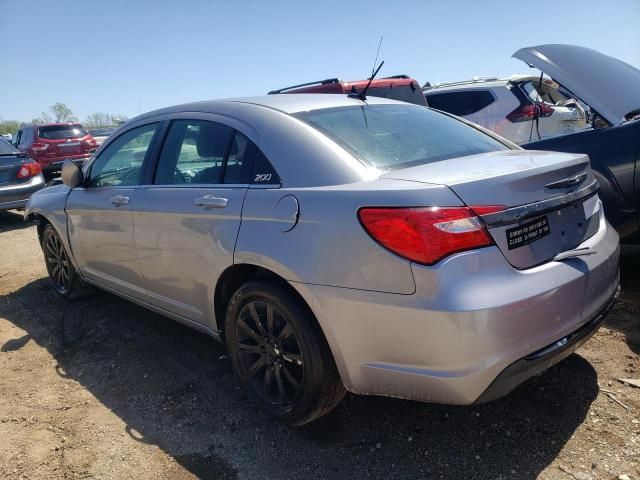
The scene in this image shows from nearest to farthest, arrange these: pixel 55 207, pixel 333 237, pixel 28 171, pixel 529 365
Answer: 1. pixel 529 365
2. pixel 333 237
3. pixel 55 207
4. pixel 28 171

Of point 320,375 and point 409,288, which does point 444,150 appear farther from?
point 320,375

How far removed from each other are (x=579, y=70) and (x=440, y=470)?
11.4ft

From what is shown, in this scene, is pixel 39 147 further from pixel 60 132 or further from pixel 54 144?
pixel 60 132

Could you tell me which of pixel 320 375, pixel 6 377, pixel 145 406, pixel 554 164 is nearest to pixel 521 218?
pixel 554 164

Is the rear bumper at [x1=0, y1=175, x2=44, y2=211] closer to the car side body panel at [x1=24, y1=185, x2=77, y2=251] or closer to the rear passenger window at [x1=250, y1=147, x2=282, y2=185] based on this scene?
the car side body panel at [x1=24, y1=185, x2=77, y2=251]

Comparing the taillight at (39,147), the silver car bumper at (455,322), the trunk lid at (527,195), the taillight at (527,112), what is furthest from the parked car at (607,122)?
the taillight at (39,147)

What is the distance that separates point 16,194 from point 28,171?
0.48 metres

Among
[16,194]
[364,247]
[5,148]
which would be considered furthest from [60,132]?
[364,247]

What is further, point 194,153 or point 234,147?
point 194,153

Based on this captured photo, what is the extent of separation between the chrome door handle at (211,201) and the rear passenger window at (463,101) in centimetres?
643

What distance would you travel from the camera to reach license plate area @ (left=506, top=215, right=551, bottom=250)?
2.06 m

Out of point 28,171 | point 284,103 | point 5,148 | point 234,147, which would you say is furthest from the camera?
point 5,148

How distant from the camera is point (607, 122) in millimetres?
3863

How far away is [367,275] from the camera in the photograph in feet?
6.87
